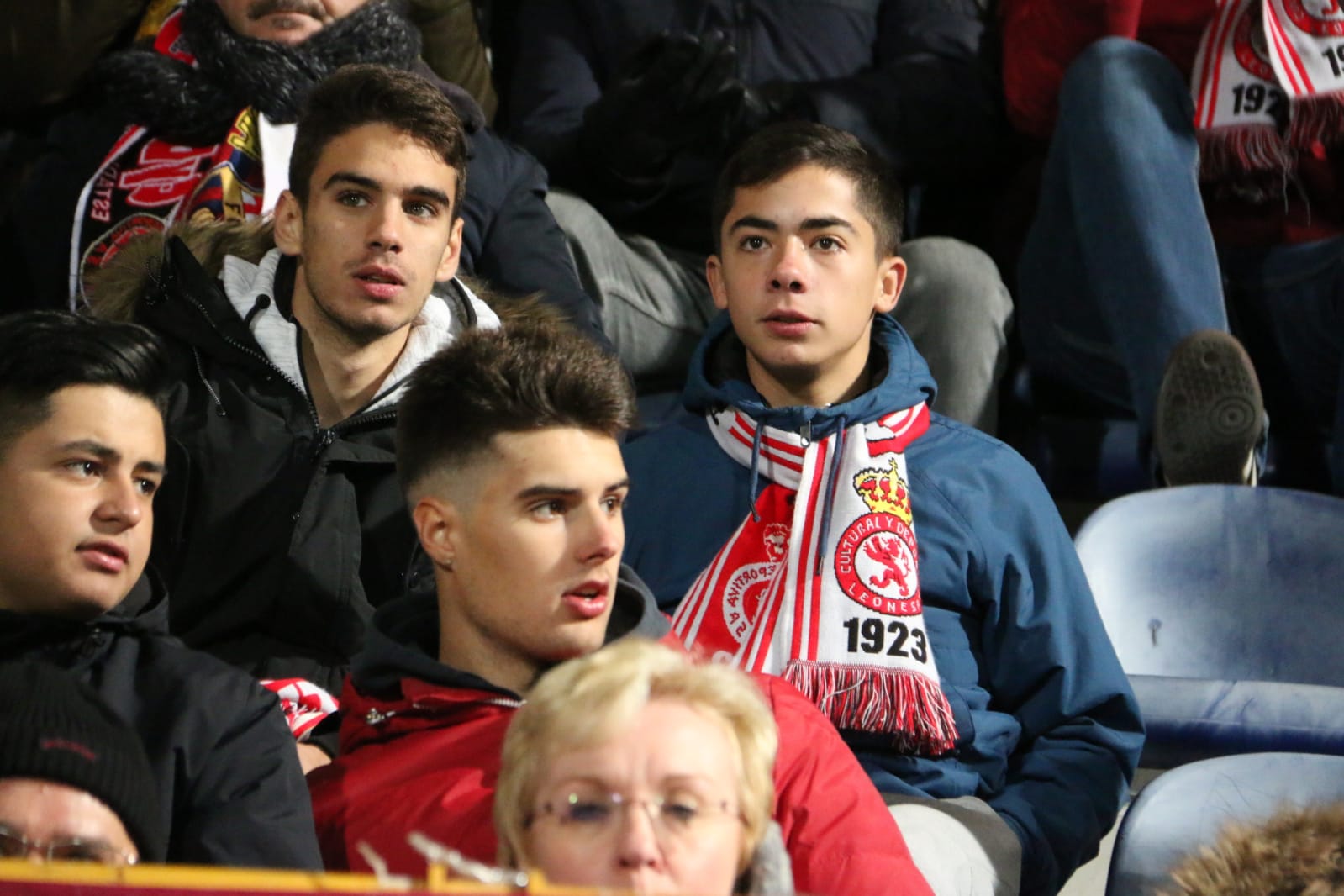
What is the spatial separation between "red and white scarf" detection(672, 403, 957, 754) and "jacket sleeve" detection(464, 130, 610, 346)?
51 cm

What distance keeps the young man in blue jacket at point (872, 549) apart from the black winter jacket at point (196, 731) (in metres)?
0.50

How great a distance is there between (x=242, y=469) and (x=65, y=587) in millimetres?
528

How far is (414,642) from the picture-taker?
1.82m

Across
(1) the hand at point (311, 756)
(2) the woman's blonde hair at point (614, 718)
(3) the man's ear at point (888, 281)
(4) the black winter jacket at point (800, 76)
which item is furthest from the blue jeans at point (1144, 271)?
(2) the woman's blonde hair at point (614, 718)

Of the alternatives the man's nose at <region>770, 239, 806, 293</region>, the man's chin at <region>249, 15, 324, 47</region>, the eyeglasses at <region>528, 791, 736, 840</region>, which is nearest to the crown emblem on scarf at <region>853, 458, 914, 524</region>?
the man's nose at <region>770, 239, 806, 293</region>

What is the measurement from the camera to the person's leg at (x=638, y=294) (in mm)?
2924

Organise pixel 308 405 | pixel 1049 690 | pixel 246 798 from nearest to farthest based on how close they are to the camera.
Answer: pixel 246 798
pixel 1049 690
pixel 308 405

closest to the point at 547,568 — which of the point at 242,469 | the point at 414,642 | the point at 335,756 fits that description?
the point at 414,642

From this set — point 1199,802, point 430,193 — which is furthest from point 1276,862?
point 430,193

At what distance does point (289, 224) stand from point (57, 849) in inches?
48.5

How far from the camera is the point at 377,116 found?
236cm

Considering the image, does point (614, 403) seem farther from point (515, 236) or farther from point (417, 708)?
point (515, 236)

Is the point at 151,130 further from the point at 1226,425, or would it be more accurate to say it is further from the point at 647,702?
the point at 647,702

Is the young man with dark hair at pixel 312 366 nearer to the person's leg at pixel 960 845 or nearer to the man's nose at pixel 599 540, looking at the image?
the man's nose at pixel 599 540
